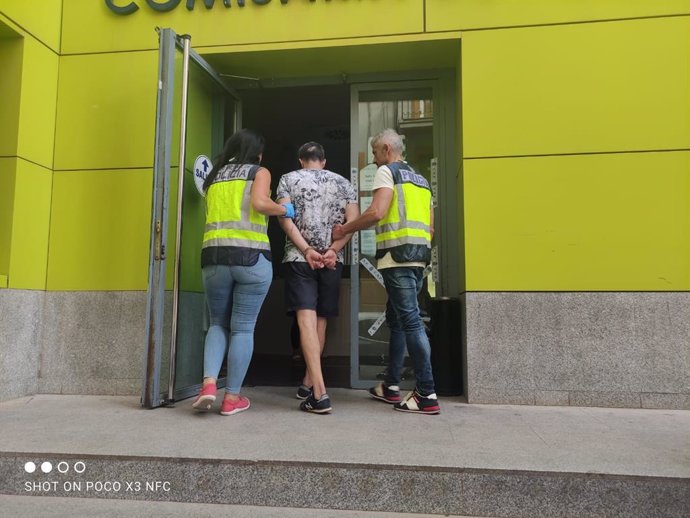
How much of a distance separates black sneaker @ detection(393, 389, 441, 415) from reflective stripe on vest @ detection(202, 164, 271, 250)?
1488mm

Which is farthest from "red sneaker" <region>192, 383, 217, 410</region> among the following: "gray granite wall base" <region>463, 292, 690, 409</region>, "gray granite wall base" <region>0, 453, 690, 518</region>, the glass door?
"gray granite wall base" <region>463, 292, 690, 409</region>

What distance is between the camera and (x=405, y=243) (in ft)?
12.4

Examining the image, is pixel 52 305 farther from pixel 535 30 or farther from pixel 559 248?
pixel 535 30

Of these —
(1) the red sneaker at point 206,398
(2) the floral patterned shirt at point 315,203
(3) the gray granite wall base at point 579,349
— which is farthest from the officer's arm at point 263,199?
(3) the gray granite wall base at point 579,349

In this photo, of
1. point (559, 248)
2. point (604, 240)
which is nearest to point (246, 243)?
point (559, 248)

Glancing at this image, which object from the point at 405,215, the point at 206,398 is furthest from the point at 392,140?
the point at 206,398

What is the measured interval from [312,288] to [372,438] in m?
1.20

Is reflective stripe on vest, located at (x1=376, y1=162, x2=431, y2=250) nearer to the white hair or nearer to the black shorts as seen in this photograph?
the white hair

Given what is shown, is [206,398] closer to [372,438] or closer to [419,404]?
[372,438]

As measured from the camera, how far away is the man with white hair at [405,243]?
376cm

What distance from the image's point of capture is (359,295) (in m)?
5.00

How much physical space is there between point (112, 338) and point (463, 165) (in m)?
3.30

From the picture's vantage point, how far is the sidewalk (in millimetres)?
2662

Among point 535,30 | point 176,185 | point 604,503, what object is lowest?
point 604,503
